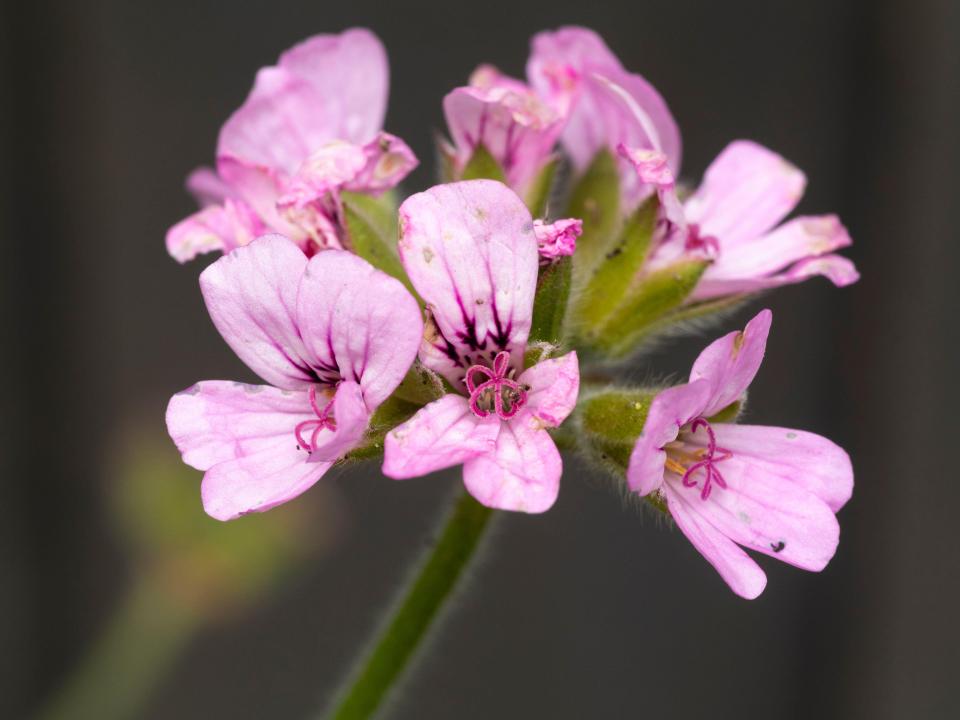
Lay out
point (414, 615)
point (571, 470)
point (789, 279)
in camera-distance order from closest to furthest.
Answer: point (414, 615), point (789, 279), point (571, 470)

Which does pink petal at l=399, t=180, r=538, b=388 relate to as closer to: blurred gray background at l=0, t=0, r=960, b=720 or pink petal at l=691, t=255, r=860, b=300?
pink petal at l=691, t=255, r=860, b=300

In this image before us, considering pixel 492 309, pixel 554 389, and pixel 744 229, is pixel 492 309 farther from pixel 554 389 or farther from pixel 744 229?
pixel 744 229

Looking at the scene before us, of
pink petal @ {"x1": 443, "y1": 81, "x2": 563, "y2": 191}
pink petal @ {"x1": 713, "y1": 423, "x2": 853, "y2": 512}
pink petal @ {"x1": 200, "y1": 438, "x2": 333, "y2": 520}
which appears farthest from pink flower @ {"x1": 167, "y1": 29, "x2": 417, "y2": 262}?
pink petal @ {"x1": 713, "y1": 423, "x2": 853, "y2": 512}

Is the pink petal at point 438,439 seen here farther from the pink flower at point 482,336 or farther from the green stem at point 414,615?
the green stem at point 414,615

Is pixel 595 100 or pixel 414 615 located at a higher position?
pixel 595 100

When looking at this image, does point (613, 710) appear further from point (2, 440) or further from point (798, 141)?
point (2, 440)

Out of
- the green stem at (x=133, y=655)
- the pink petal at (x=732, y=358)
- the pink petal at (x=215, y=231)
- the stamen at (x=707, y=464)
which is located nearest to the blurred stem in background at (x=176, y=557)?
the green stem at (x=133, y=655)

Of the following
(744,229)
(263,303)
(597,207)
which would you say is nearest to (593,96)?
(597,207)
